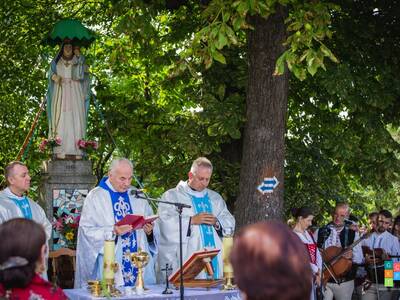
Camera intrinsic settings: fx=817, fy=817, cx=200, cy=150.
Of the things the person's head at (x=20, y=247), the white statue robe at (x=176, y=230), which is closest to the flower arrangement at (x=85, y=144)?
the white statue robe at (x=176, y=230)

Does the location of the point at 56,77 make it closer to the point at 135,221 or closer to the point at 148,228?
the point at 148,228

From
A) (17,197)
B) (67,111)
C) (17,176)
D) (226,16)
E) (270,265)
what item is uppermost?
(226,16)

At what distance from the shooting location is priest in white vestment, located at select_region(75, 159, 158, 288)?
852 centimetres

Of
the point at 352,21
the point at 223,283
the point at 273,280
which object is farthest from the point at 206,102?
the point at 273,280

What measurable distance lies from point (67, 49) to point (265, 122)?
10.8 feet

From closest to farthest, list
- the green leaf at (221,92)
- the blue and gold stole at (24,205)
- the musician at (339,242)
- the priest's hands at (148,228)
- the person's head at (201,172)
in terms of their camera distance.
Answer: the priest's hands at (148,228)
the blue and gold stole at (24,205)
the person's head at (201,172)
the musician at (339,242)
the green leaf at (221,92)

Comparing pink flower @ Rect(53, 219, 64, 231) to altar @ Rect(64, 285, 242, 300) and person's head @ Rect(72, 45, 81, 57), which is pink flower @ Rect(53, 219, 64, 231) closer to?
person's head @ Rect(72, 45, 81, 57)

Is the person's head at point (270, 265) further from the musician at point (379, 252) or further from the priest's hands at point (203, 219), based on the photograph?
the musician at point (379, 252)

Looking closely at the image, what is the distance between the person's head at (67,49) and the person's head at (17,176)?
140 inches

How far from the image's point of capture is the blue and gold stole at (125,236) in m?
8.80

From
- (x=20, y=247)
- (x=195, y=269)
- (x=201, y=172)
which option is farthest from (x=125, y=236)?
(x=20, y=247)

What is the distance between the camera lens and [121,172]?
336 inches

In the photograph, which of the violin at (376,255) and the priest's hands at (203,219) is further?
the violin at (376,255)

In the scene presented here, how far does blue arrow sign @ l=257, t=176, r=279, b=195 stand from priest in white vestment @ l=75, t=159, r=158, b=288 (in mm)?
1680
